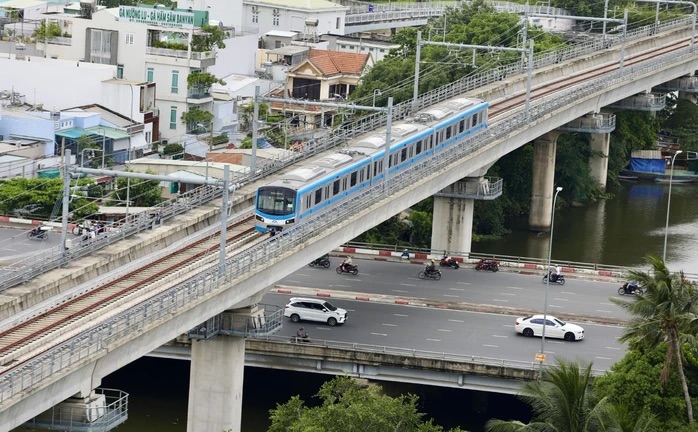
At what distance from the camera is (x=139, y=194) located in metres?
111

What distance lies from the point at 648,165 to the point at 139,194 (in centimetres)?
5124

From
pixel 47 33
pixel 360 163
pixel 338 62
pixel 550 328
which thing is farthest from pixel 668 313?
pixel 338 62

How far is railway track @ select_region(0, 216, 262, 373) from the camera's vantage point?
6756 cm

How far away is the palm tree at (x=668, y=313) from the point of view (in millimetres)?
70375

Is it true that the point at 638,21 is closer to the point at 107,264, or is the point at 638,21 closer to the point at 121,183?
the point at 121,183

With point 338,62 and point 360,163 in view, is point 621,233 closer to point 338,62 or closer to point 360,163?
point 338,62

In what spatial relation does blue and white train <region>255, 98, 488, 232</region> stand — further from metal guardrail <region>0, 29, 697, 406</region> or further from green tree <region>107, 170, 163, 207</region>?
green tree <region>107, 170, 163, 207</region>

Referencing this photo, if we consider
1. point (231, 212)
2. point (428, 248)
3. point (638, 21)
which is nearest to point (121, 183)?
point (428, 248)

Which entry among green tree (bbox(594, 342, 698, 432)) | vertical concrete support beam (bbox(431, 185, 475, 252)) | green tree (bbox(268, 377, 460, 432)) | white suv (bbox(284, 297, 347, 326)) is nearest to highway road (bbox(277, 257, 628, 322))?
white suv (bbox(284, 297, 347, 326))

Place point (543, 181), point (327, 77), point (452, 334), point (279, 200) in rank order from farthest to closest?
point (327, 77), point (543, 181), point (452, 334), point (279, 200)

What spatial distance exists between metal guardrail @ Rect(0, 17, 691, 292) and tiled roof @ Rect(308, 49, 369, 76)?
15204mm

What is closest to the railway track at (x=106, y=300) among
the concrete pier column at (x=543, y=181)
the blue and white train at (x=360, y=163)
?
the blue and white train at (x=360, y=163)

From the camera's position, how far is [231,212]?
290 ft

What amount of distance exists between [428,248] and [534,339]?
87.8 feet
